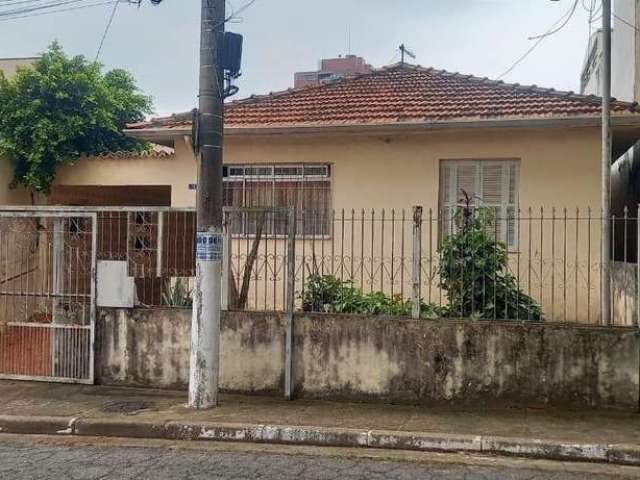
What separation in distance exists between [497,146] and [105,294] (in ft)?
20.6

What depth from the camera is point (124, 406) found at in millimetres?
6723

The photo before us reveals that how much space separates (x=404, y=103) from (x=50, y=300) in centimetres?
628

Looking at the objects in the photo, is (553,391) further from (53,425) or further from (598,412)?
(53,425)

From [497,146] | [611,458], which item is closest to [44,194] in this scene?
[497,146]

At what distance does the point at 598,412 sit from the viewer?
632 cm

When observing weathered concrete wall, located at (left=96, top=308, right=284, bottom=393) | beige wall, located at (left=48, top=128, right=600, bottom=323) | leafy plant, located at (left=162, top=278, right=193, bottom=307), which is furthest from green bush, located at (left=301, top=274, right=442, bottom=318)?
beige wall, located at (left=48, top=128, right=600, bottom=323)

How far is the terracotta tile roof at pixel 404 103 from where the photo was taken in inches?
389

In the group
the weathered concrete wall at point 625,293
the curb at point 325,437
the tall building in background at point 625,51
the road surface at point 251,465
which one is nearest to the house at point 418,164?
the weathered concrete wall at point 625,293

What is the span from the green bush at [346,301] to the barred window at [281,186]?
11.2 feet

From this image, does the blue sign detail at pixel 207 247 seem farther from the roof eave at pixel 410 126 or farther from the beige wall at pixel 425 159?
the beige wall at pixel 425 159

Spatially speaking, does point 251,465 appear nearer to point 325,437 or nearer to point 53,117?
point 325,437

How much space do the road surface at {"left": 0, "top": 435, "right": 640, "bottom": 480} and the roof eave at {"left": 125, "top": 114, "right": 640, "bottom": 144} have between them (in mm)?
5648

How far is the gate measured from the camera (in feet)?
25.1

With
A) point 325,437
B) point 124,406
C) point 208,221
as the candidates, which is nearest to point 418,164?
point 208,221
